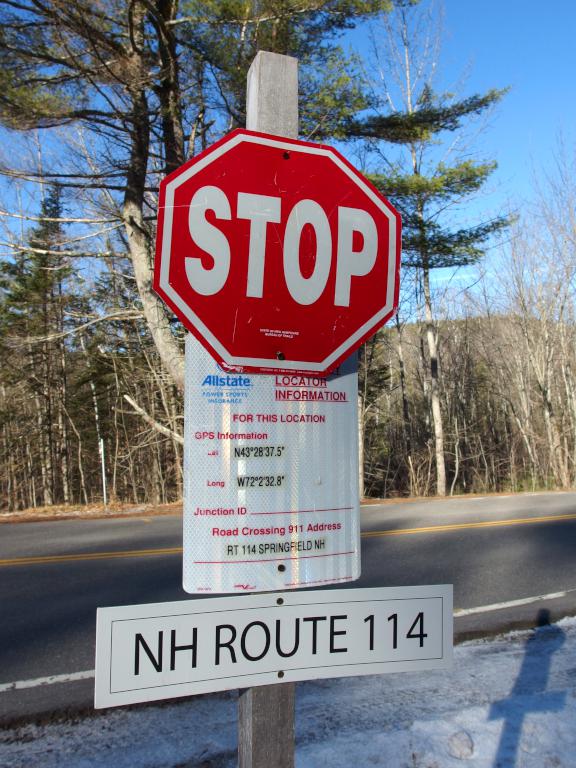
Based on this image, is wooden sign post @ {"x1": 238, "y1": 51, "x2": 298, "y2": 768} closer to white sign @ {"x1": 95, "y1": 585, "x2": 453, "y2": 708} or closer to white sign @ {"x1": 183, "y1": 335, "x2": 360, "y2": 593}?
white sign @ {"x1": 95, "y1": 585, "x2": 453, "y2": 708}

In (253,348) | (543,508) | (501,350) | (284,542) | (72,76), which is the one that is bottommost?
(543,508)

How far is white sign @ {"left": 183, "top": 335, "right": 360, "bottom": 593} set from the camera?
54.9 inches

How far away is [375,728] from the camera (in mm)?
3082

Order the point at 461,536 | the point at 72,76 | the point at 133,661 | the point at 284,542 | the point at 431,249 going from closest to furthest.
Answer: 1. the point at 133,661
2. the point at 284,542
3. the point at 461,536
4. the point at 72,76
5. the point at 431,249

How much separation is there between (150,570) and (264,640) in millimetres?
5969

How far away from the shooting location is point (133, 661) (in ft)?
4.29

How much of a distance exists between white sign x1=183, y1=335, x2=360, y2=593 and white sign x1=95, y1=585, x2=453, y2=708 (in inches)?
2.3

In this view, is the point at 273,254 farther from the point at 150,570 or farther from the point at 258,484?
the point at 150,570

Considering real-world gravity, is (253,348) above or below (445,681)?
above

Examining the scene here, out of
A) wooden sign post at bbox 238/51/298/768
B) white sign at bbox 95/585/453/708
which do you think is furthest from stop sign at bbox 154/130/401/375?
white sign at bbox 95/585/453/708

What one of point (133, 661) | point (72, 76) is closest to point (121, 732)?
point (133, 661)

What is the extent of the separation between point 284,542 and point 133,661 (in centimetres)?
40

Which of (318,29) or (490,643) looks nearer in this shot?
(490,643)

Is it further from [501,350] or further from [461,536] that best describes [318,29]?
[501,350]
